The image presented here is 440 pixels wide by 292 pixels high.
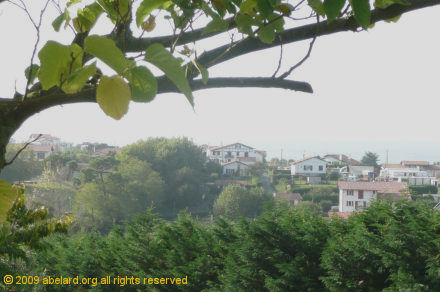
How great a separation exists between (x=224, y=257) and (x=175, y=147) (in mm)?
27226

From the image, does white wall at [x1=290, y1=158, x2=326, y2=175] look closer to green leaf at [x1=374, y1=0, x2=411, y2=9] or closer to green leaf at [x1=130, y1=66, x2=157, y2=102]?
green leaf at [x1=374, y1=0, x2=411, y2=9]

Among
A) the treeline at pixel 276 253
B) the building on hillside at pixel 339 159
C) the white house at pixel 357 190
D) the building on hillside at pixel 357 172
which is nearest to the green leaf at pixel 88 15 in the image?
the treeline at pixel 276 253

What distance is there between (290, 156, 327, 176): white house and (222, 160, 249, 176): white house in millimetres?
4477

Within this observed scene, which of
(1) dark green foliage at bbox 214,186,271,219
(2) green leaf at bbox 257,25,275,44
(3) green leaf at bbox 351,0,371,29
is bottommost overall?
(1) dark green foliage at bbox 214,186,271,219

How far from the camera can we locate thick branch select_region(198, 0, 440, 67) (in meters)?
0.64

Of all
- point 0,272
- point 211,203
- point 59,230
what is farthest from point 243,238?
point 211,203

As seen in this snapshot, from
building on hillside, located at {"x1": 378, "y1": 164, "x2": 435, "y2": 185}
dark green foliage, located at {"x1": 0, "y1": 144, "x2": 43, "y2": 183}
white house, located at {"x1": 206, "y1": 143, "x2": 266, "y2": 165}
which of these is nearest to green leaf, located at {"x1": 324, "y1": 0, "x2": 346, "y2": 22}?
dark green foliage, located at {"x1": 0, "y1": 144, "x2": 43, "y2": 183}

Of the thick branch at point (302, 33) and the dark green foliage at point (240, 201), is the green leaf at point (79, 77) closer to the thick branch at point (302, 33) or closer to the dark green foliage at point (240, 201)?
the thick branch at point (302, 33)

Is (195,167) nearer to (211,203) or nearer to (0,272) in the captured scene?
(211,203)

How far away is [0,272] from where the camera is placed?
2.65 meters

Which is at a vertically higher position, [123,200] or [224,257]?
[224,257]

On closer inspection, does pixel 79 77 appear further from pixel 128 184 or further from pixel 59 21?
pixel 128 184

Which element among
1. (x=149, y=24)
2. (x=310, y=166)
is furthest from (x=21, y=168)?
(x=149, y=24)

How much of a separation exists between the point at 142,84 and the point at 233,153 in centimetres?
3712
